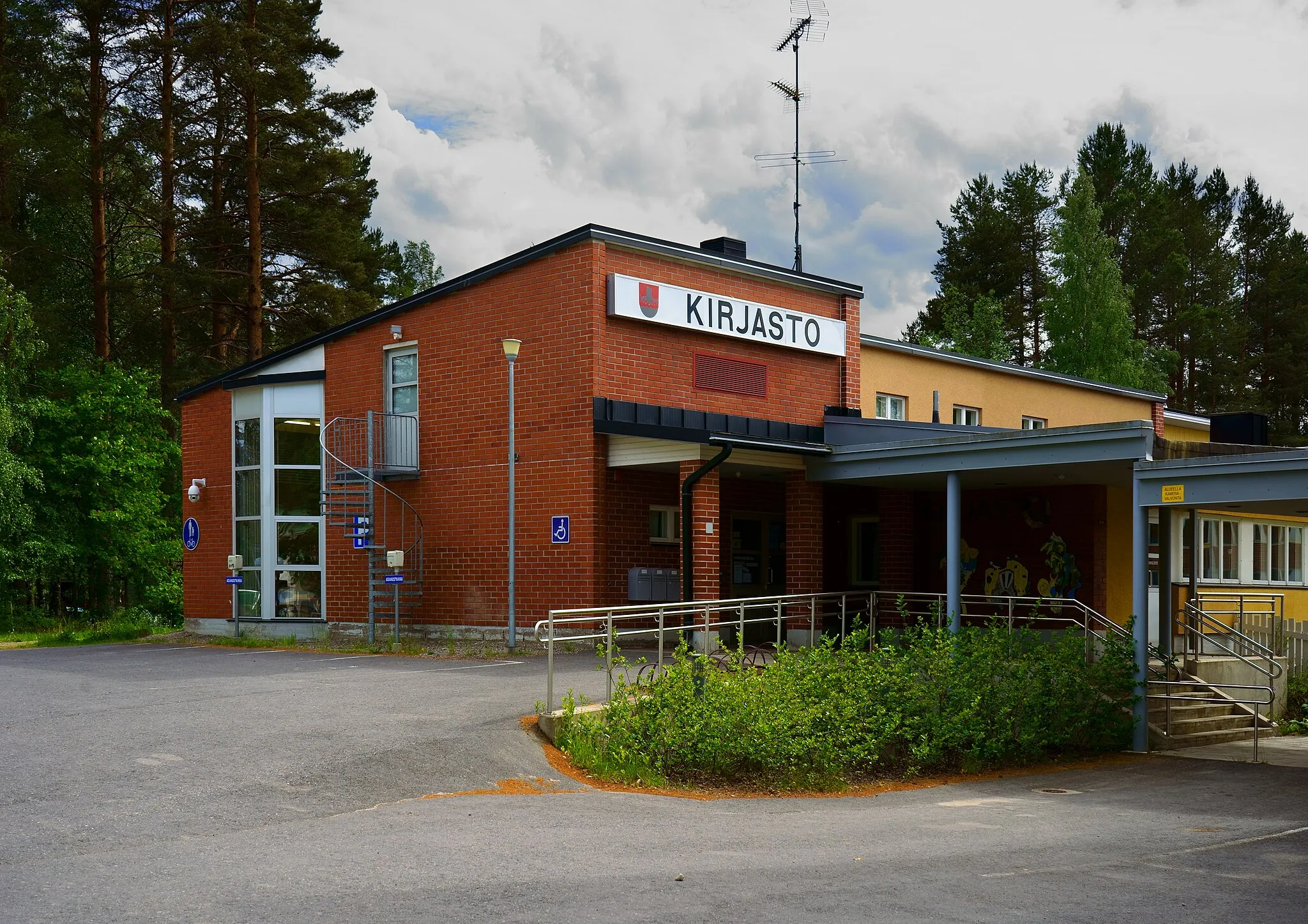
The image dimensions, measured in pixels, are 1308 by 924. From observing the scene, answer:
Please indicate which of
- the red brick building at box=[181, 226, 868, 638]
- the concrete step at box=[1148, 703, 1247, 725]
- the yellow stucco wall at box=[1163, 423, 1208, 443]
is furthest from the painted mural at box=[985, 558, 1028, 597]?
the yellow stucco wall at box=[1163, 423, 1208, 443]

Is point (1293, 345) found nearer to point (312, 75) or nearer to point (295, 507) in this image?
point (312, 75)

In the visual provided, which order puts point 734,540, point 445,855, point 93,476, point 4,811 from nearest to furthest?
point 445,855 < point 4,811 < point 734,540 < point 93,476

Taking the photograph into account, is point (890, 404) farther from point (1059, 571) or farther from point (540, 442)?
point (540, 442)

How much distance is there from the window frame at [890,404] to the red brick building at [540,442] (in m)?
1.41

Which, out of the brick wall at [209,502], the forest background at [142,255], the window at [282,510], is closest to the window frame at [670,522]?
the window at [282,510]

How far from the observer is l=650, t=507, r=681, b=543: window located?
65.1 feet

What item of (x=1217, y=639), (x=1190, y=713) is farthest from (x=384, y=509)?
(x=1217, y=639)

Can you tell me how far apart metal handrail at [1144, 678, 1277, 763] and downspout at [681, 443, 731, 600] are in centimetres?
573

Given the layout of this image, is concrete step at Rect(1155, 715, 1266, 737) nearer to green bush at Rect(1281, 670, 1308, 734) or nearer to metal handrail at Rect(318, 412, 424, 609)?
green bush at Rect(1281, 670, 1308, 734)

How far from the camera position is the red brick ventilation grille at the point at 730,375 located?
66.6 feet

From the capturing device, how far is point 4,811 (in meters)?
7.79

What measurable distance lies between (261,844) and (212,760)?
96.3 inches

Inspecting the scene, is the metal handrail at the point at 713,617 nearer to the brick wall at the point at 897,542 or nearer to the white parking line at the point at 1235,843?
the brick wall at the point at 897,542

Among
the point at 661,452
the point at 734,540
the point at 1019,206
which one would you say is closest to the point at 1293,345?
the point at 1019,206
